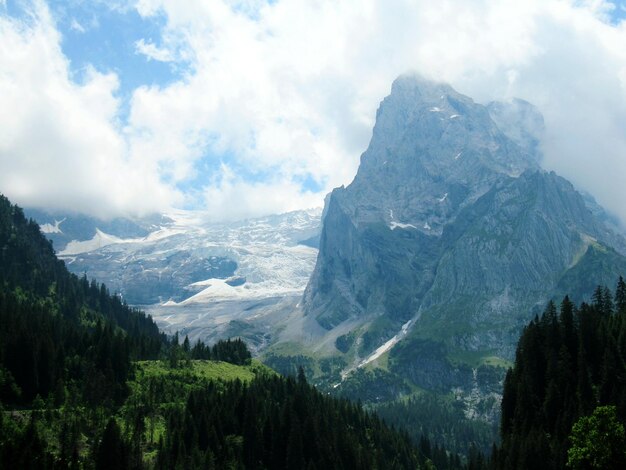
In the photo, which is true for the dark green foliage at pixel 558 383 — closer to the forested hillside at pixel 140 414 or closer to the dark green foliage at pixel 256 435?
the dark green foliage at pixel 256 435

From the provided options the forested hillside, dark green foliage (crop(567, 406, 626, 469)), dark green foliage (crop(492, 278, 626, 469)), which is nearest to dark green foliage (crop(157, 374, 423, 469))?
the forested hillside

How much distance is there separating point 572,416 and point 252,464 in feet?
233

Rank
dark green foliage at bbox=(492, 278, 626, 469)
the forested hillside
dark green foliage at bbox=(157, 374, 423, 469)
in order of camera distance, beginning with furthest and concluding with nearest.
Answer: dark green foliage at bbox=(157, 374, 423, 469)
the forested hillside
dark green foliage at bbox=(492, 278, 626, 469)

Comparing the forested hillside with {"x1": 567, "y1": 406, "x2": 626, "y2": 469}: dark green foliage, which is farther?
the forested hillside

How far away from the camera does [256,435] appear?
15975 cm

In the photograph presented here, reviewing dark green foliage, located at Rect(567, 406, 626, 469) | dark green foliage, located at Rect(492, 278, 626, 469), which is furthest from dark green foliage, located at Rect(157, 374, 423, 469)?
dark green foliage, located at Rect(567, 406, 626, 469)

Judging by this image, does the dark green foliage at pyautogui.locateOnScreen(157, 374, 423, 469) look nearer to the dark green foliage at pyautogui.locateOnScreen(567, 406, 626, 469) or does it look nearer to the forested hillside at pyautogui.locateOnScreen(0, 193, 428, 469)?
the forested hillside at pyautogui.locateOnScreen(0, 193, 428, 469)

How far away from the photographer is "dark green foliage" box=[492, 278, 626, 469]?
127 metres

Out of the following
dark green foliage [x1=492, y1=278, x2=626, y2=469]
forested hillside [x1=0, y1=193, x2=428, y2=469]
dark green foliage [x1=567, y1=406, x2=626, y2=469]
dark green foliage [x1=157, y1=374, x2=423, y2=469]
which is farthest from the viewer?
dark green foliage [x1=157, y1=374, x2=423, y2=469]

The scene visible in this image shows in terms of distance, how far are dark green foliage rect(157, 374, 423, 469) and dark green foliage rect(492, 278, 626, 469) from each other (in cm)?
4077

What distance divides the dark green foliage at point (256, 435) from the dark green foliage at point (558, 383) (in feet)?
134

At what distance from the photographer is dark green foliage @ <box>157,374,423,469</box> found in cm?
14862

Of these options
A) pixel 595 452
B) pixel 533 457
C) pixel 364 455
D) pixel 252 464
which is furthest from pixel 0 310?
pixel 595 452

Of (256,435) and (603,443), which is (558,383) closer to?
(603,443)
